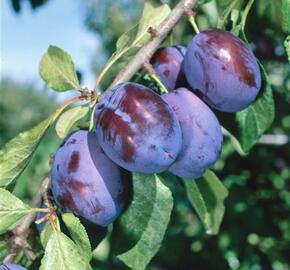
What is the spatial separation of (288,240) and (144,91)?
145 cm

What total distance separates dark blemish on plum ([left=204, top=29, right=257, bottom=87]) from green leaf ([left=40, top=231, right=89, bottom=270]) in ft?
1.26

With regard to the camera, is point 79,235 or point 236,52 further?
point 236,52

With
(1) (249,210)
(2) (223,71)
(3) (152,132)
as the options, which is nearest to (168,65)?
(2) (223,71)

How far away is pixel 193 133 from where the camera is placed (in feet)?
3.00

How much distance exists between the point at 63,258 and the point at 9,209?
0.40 feet

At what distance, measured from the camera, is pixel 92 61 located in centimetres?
2117

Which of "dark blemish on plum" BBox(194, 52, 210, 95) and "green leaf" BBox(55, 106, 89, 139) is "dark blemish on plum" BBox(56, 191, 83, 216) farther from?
"dark blemish on plum" BBox(194, 52, 210, 95)

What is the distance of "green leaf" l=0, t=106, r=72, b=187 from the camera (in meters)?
0.90

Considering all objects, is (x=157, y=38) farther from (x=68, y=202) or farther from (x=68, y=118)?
(x=68, y=202)

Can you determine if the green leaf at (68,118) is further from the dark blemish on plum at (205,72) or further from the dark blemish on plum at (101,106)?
the dark blemish on plum at (205,72)

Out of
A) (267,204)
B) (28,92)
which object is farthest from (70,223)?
(28,92)

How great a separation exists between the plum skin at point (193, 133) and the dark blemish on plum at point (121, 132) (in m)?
0.12

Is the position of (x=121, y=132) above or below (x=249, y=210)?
above

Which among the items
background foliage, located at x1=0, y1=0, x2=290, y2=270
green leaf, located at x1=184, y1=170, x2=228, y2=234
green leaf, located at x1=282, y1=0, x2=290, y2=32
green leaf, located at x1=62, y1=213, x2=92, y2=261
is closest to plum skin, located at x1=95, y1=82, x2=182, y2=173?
green leaf, located at x1=62, y1=213, x2=92, y2=261
